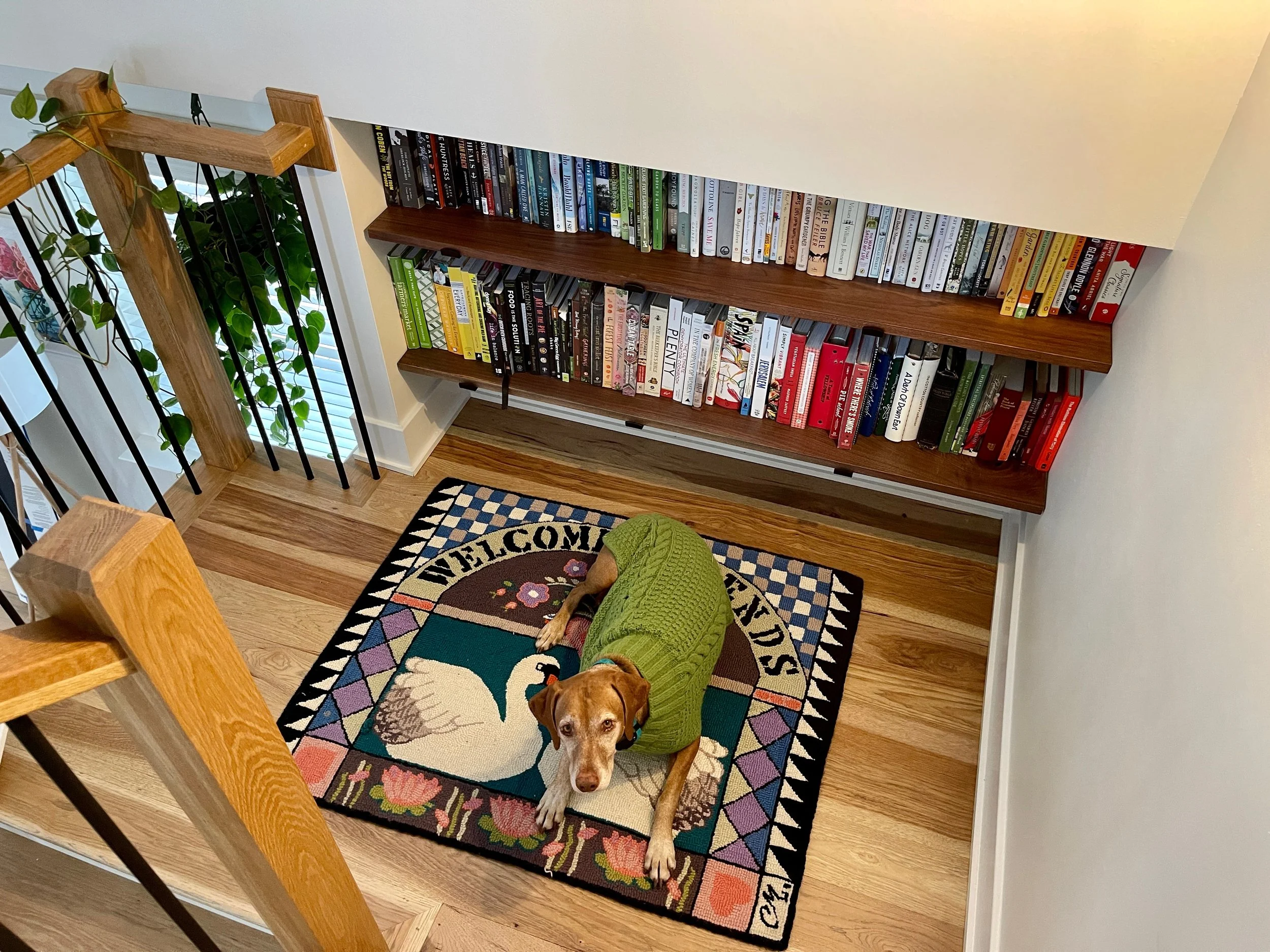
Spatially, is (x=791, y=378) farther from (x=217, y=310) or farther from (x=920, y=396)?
(x=217, y=310)

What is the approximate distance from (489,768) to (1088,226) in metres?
1.58

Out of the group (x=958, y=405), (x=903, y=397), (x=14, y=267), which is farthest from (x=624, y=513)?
(x=14, y=267)

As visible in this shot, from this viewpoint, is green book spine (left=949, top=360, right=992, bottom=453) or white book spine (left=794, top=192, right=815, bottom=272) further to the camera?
green book spine (left=949, top=360, right=992, bottom=453)

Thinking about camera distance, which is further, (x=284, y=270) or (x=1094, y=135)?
(x=284, y=270)

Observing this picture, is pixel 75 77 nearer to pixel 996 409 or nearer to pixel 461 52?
pixel 461 52

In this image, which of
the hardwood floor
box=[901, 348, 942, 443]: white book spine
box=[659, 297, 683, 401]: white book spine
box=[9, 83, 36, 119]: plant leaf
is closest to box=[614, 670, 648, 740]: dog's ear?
the hardwood floor

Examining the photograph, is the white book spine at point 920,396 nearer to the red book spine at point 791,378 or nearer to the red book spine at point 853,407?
the red book spine at point 853,407

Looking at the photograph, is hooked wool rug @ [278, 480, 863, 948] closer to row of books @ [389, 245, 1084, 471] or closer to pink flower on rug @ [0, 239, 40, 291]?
Answer: row of books @ [389, 245, 1084, 471]

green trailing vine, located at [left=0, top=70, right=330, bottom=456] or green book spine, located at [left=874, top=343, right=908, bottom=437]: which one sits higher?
green book spine, located at [left=874, top=343, right=908, bottom=437]

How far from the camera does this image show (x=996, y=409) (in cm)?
208

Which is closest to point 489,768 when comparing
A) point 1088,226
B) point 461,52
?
point 461,52

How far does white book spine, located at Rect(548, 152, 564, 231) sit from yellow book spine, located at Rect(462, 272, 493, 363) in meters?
0.26

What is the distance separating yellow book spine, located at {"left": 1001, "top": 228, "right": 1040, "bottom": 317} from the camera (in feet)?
5.97

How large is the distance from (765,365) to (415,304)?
91 cm
